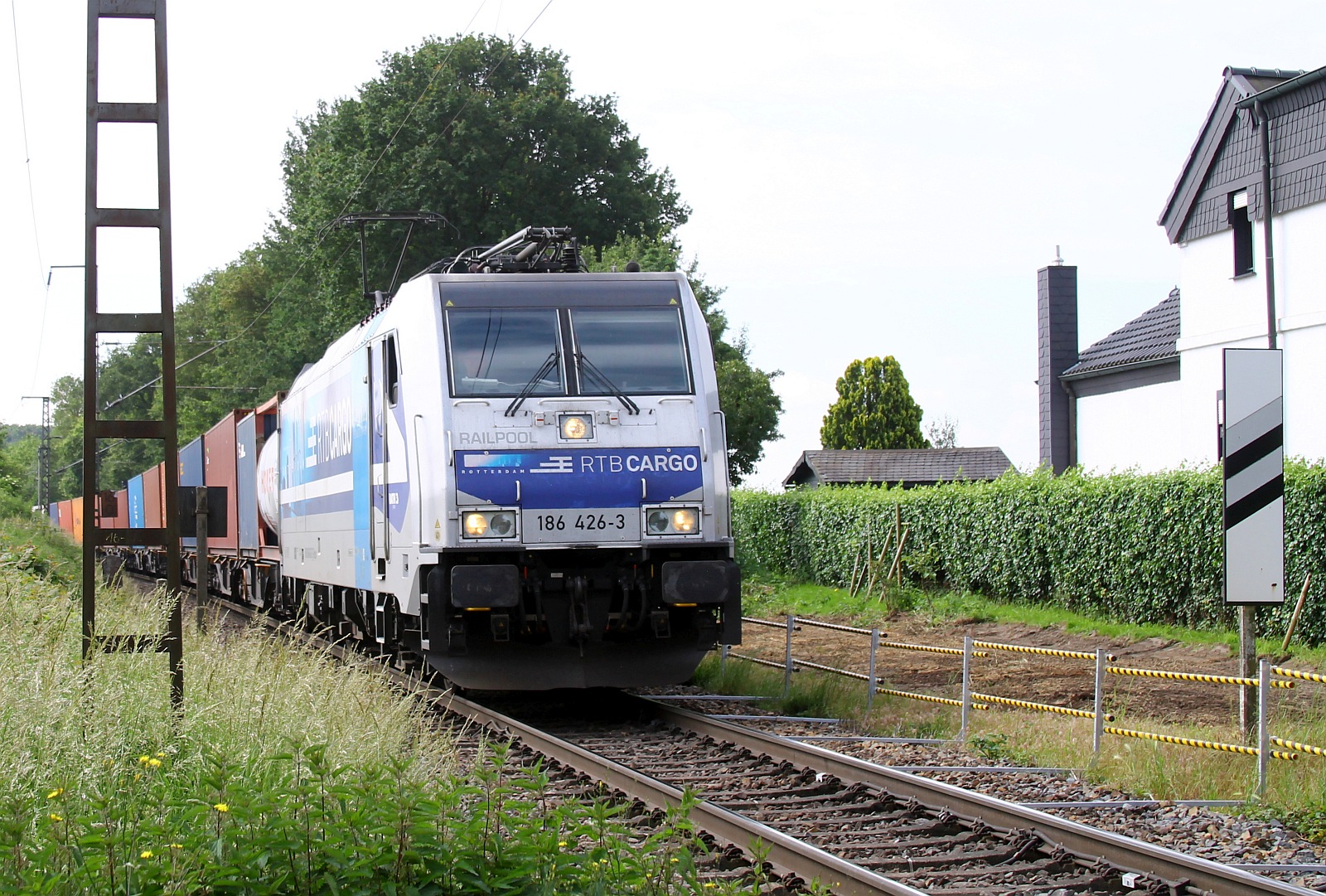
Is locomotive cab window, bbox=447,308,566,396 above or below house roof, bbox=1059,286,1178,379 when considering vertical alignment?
below

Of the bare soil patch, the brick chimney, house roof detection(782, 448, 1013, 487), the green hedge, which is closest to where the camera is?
the bare soil patch

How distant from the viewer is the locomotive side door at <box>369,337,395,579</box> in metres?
11.4

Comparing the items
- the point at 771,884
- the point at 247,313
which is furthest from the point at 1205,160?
the point at 247,313

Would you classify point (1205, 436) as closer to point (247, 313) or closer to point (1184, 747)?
point (1184, 747)

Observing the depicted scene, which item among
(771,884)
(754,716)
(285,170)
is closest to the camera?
(771,884)

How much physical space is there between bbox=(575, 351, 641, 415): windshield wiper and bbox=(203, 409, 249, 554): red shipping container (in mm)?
14056

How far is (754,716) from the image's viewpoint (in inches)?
424

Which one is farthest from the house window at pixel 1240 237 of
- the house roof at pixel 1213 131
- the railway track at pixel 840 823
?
the railway track at pixel 840 823

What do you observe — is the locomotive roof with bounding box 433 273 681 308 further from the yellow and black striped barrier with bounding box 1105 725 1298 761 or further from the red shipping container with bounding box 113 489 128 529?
the red shipping container with bounding box 113 489 128 529

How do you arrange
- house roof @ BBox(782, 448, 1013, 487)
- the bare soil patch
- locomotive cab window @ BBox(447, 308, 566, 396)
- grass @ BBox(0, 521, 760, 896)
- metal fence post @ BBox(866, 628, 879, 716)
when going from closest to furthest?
grass @ BBox(0, 521, 760, 896) < locomotive cab window @ BBox(447, 308, 566, 396) < metal fence post @ BBox(866, 628, 879, 716) < the bare soil patch < house roof @ BBox(782, 448, 1013, 487)

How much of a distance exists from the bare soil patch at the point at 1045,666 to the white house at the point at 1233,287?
5.33 m

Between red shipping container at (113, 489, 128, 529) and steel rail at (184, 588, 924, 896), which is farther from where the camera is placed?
red shipping container at (113, 489, 128, 529)

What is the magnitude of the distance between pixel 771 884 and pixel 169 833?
8.47ft

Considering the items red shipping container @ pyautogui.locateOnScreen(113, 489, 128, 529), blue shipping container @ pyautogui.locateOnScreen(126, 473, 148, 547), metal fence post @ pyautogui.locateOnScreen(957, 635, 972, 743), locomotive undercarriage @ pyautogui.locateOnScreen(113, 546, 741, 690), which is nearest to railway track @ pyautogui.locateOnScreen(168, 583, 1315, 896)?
locomotive undercarriage @ pyautogui.locateOnScreen(113, 546, 741, 690)
